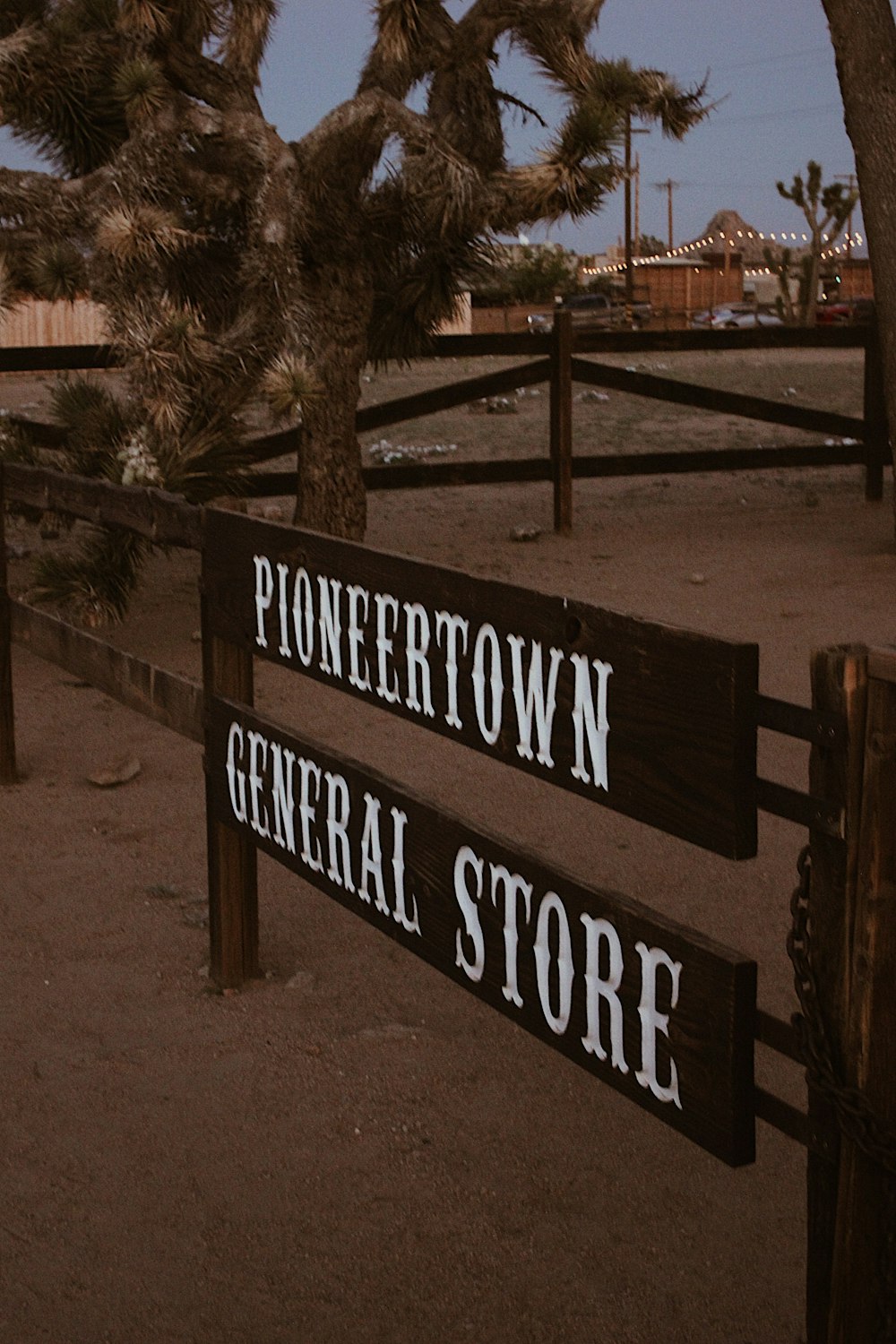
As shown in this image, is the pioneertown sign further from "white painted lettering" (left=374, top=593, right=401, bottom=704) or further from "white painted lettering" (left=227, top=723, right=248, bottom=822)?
"white painted lettering" (left=227, top=723, right=248, bottom=822)

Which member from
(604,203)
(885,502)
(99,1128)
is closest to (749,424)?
(885,502)

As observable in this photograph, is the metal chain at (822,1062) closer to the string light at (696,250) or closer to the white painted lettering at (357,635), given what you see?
the white painted lettering at (357,635)

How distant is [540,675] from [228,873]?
68.1 inches

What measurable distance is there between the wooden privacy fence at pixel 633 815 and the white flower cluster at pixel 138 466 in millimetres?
3896

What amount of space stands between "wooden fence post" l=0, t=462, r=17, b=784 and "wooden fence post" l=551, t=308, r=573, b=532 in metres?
5.74

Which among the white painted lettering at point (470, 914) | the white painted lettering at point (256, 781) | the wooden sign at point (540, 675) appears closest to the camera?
the wooden sign at point (540, 675)

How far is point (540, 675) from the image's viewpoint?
102 inches

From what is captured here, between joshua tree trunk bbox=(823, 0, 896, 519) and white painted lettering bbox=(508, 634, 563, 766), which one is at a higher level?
joshua tree trunk bbox=(823, 0, 896, 519)

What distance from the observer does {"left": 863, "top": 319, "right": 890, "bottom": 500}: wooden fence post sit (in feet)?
39.1

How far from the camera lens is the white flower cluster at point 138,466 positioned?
746 centimetres

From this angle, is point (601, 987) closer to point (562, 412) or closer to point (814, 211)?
point (562, 412)

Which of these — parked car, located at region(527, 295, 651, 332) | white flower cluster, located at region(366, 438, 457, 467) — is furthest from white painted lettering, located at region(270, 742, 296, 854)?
parked car, located at region(527, 295, 651, 332)

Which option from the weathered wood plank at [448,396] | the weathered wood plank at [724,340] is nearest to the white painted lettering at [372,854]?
the weathered wood plank at [448,396]

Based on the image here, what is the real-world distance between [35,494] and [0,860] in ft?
4.35
